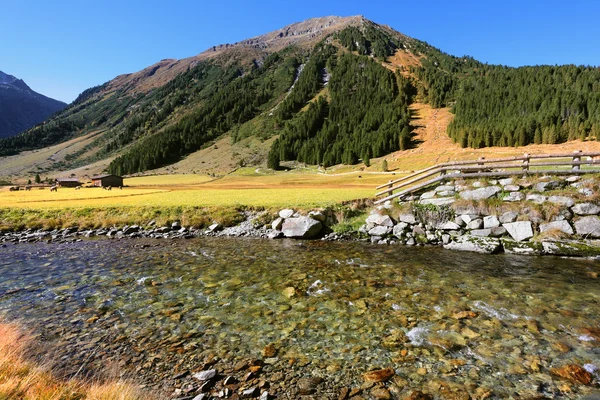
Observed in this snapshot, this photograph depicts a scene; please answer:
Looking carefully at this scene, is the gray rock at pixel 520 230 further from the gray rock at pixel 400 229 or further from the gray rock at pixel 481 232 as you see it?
the gray rock at pixel 400 229

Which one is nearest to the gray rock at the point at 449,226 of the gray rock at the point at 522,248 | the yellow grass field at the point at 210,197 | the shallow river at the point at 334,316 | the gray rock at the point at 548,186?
the gray rock at the point at 522,248

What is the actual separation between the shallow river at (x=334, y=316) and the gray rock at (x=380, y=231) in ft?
12.0

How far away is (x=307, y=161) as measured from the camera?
136500 mm

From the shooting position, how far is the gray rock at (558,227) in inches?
662

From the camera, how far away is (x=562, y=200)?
58.6 ft

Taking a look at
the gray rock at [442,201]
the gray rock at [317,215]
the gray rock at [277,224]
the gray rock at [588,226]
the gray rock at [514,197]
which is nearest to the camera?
the gray rock at [588,226]

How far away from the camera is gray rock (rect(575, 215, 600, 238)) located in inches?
641

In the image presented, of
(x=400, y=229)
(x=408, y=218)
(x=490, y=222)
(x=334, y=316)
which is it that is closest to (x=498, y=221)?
(x=490, y=222)

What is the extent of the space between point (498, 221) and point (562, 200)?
3405mm

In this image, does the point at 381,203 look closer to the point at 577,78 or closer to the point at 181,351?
the point at 181,351

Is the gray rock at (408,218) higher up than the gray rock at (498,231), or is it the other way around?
the gray rock at (408,218)

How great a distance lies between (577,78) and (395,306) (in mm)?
175546

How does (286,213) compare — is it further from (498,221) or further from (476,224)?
(498,221)

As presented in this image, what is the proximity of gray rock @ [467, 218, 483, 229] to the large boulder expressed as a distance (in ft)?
30.8
